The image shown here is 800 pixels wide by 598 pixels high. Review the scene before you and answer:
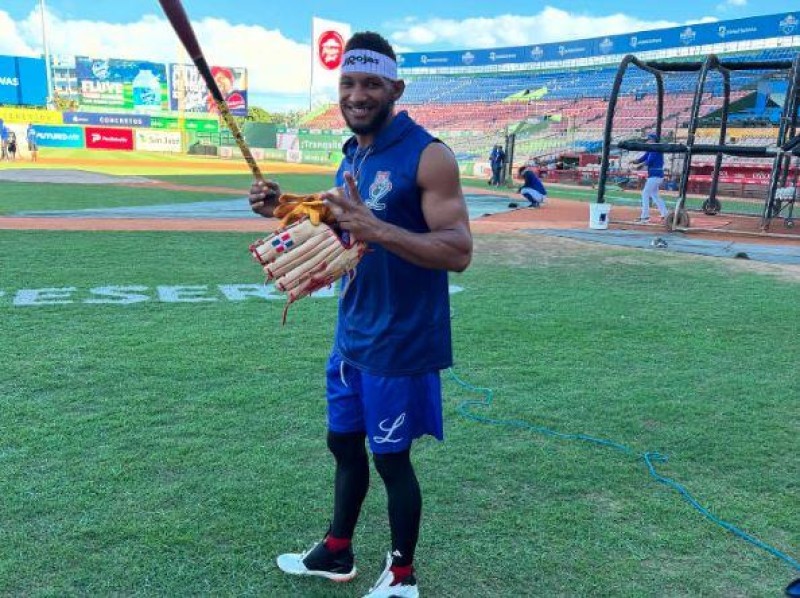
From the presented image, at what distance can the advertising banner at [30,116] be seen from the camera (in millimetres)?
39875

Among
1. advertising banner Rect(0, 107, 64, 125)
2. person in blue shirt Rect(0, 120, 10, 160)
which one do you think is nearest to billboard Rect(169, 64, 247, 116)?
advertising banner Rect(0, 107, 64, 125)

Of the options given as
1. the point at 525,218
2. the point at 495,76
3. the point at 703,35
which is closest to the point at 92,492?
the point at 525,218

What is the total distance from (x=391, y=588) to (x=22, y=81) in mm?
51389

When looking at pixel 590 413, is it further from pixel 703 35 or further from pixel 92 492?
pixel 703 35

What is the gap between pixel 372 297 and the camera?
229 centimetres

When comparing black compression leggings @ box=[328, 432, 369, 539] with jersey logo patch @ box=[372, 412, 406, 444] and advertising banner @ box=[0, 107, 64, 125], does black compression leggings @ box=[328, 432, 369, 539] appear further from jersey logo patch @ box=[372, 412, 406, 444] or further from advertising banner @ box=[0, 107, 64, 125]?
advertising banner @ box=[0, 107, 64, 125]

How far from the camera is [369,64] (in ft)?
7.37

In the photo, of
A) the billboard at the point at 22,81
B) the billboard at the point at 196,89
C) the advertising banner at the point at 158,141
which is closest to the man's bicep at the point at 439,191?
the advertising banner at the point at 158,141

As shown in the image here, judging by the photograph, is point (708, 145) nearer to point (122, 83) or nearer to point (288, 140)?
point (288, 140)

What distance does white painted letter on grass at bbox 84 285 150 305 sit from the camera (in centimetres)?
646

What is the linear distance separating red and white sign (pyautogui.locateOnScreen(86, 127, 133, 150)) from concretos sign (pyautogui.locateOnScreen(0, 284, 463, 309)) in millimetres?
41015

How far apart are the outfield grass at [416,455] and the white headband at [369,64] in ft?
6.43

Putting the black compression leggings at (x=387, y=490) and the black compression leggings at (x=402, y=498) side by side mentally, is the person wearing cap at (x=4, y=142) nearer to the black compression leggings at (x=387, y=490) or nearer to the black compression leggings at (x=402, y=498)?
the black compression leggings at (x=387, y=490)

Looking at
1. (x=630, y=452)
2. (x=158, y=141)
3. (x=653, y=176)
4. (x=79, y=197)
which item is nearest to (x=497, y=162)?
(x=653, y=176)
